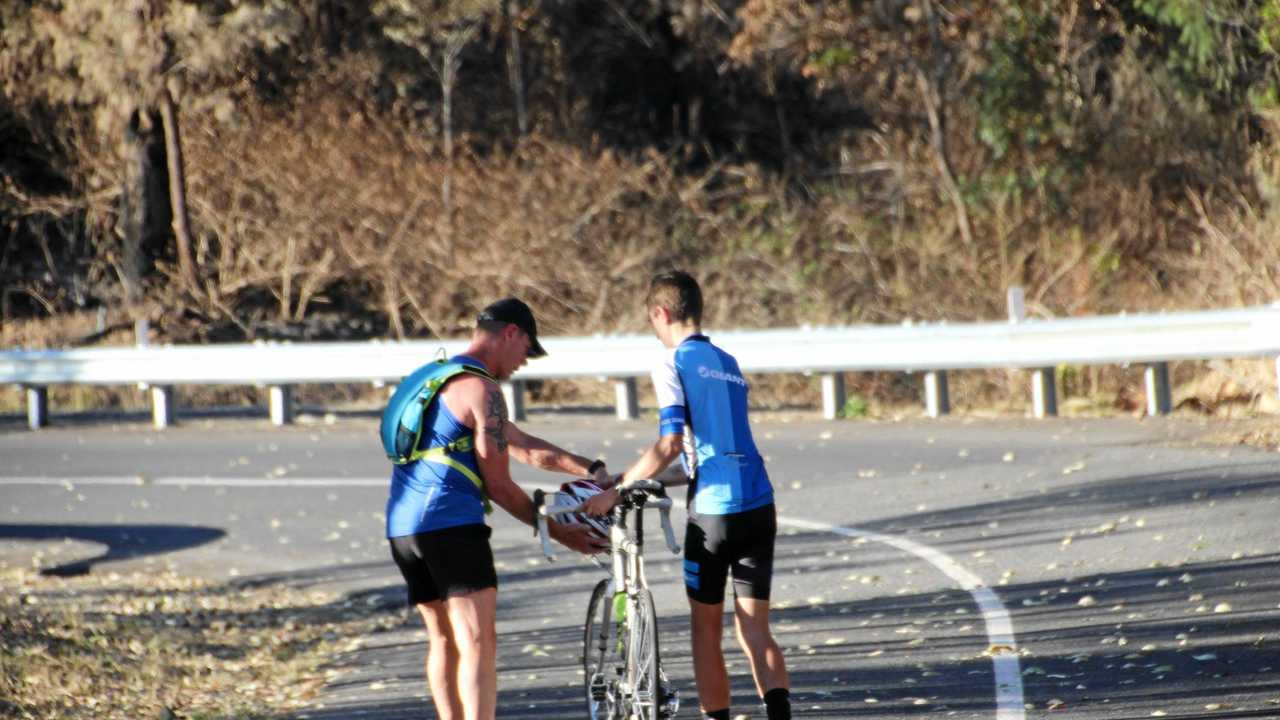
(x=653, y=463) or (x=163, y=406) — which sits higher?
(x=653, y=463)

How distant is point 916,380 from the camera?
24.6m

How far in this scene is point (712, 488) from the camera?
6.69 metres

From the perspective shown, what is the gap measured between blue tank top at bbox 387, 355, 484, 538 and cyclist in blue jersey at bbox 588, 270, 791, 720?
0.45 meters

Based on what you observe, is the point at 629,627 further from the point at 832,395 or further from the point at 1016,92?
the point at 1016,92

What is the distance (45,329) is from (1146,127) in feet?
56.9

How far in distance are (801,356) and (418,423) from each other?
1278 centimetres

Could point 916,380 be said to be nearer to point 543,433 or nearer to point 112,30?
point 543,433

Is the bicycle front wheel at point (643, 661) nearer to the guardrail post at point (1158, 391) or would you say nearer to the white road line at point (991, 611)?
the white road line at point (991, 611)

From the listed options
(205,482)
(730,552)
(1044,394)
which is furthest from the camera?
(1044,394)

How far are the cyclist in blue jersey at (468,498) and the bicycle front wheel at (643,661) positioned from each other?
48 centimetres

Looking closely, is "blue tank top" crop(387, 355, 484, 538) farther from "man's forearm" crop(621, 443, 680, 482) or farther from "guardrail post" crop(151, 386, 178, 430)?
"guardrail post" crop(151, 386, 178, 430)

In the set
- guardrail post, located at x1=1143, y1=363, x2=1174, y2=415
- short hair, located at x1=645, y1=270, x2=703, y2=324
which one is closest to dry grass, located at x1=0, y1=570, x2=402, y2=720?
short hair, located at x1=645, y1=270, x2=703, y2=324

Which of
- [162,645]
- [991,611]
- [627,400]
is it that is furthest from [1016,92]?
[162,645]

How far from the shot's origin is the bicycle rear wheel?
6.88 metres
